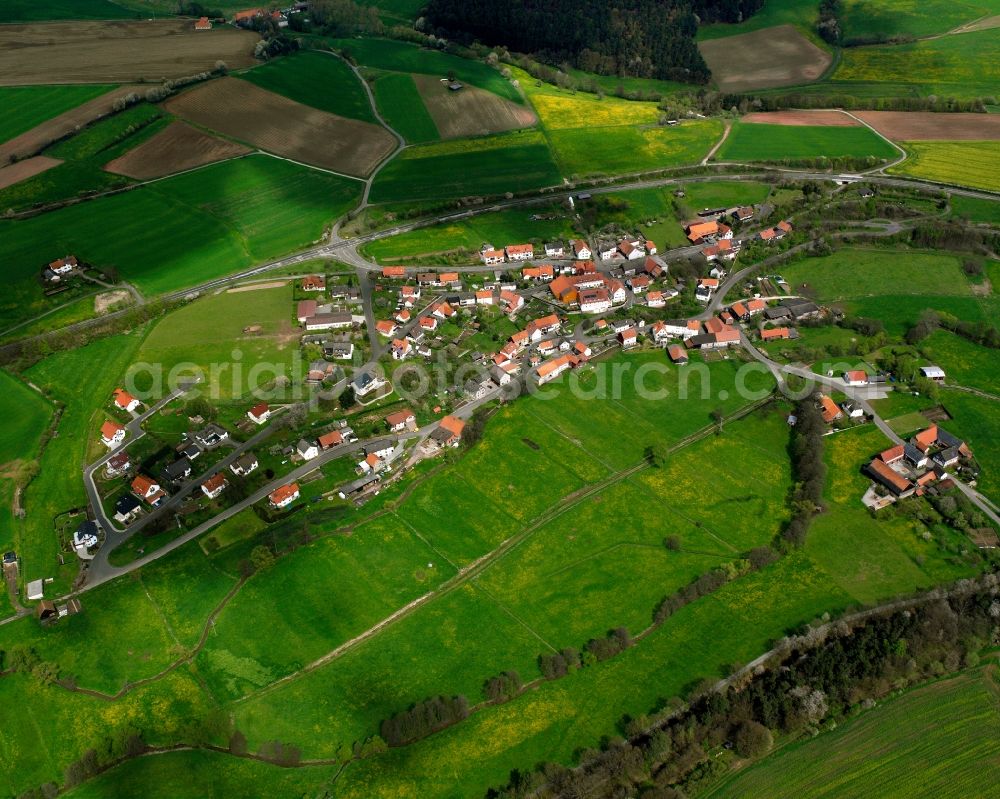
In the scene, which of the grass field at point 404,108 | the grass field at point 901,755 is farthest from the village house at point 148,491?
the grass field at point 404,108

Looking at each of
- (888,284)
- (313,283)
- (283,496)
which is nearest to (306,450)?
(283,496)

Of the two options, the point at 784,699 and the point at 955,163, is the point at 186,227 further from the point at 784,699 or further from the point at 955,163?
the point at 955,163

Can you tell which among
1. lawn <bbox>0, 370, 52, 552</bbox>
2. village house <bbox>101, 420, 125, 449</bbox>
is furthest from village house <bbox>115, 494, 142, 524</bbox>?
village house <bbox>101, 420, 125, 449</bbox>

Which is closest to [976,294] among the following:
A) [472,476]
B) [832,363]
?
[832,363]

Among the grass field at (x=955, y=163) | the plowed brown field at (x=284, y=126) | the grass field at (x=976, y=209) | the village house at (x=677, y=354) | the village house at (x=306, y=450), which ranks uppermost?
the plowed brown field at (x=284, y=126)

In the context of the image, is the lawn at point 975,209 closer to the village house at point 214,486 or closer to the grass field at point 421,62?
the grass field at point 421,62

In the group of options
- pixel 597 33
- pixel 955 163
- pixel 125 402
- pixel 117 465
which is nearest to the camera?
pixel 117 465

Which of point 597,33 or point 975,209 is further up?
point 597,33
